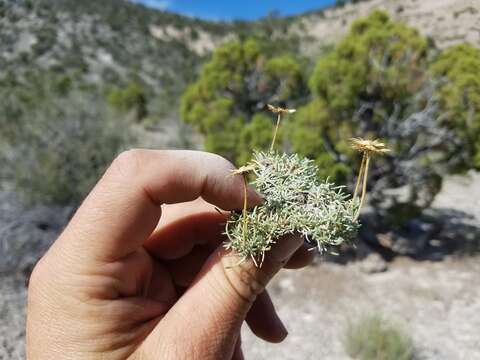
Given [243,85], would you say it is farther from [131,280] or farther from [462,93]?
[131,280]

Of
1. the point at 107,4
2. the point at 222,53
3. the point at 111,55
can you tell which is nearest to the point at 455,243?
the point at 222,53

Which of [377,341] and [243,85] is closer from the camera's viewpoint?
[377,341]

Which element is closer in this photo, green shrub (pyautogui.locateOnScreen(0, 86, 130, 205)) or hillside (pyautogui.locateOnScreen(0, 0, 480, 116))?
green shrub (pyautogui.locateOnScreen(0, 86, 130, 205))

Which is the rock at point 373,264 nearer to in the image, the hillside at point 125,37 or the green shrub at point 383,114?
the green shrub at point 383,114

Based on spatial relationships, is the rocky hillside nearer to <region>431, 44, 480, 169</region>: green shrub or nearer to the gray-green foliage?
<region>431, 44, 480, 169</region>: green shrub

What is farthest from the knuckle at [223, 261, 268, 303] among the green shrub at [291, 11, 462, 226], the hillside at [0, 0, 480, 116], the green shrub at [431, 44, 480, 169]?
the hillside at [0, 0, 480, 116]

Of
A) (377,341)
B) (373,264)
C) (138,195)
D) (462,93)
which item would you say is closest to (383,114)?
(462,93)

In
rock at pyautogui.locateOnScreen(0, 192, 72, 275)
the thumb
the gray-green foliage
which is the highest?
the gray-green foliage
